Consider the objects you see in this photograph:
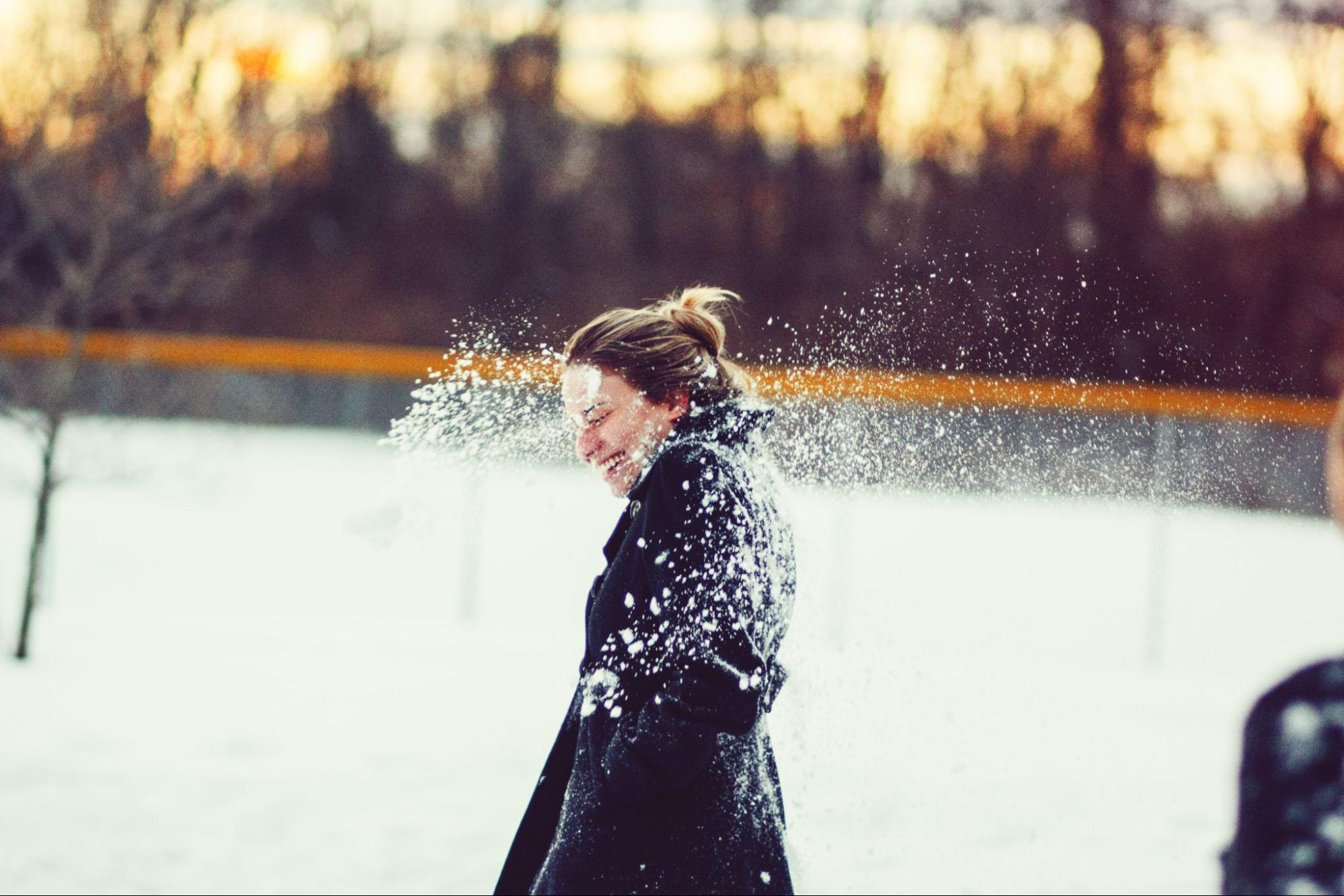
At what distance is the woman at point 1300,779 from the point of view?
4.11 ft

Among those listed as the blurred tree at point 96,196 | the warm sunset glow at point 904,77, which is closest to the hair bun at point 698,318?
the blurred tree at point 96,196

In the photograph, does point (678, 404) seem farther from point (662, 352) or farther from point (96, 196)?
point (96, 196)

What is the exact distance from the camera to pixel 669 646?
2139 millimetres

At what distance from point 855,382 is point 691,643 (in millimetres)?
4380

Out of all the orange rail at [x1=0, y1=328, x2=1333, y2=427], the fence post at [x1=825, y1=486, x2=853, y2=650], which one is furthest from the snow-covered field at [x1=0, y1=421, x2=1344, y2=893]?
the orange rail at [x1=0, y1=328, x2=1333, y2=427]

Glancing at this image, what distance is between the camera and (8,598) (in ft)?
27.7

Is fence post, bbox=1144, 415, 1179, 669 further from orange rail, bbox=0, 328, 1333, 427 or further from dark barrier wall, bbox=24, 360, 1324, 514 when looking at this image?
orange rail, bbox=0, 328, 1333, 427

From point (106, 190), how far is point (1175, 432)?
6698 millimetres

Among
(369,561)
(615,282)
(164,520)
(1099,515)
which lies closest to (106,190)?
(369,561)

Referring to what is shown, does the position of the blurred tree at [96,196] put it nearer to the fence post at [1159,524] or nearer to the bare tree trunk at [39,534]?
the bare tree trunk at [39,534]

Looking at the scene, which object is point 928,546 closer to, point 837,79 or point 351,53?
point 837,79

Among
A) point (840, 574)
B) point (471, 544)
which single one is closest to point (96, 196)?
point (471, 544)

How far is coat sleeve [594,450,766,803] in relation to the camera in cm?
214

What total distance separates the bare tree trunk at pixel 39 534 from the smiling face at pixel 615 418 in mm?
4917
